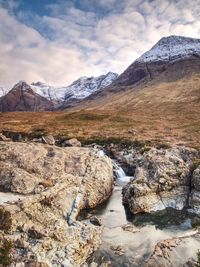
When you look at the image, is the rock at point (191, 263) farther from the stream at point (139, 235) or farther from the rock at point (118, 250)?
the rock at point (118, 250)

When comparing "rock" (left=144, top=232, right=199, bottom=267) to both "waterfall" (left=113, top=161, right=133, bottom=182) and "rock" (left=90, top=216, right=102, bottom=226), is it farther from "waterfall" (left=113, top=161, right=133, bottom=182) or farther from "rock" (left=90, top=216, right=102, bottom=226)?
"waterfall" (left=113, top=161, right=133, bottom=182)

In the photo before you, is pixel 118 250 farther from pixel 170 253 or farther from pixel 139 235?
pixel 170 253

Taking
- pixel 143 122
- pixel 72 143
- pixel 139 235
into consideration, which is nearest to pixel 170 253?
pixel 139 235

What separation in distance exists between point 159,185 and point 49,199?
13.0 m

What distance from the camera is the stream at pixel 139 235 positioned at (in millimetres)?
23250

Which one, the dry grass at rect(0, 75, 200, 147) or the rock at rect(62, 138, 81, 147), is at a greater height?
the dry grass at rect(0, 75, 200, 147)

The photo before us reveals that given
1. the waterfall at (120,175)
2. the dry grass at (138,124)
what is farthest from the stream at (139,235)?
the dry grass at (138,124)

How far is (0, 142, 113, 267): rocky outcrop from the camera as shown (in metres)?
22.2

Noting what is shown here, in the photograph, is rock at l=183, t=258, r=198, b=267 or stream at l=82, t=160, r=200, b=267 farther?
stream at l=82, t=160, r=200, b=267

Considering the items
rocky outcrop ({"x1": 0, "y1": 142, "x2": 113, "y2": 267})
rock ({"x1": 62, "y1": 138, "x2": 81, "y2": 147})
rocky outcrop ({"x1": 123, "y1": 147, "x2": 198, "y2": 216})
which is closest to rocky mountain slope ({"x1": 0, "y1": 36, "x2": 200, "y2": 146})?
rock ({"x1": 62, "y1": 138, "x2": 81, "y2": 147})

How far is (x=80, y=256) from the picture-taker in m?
22.8

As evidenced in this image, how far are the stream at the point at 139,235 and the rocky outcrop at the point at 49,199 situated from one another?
3.88 feet

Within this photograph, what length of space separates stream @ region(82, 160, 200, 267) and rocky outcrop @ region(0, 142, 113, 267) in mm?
1181

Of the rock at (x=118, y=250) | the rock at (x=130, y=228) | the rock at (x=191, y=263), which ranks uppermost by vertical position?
the rock at (x=130, y=228)
